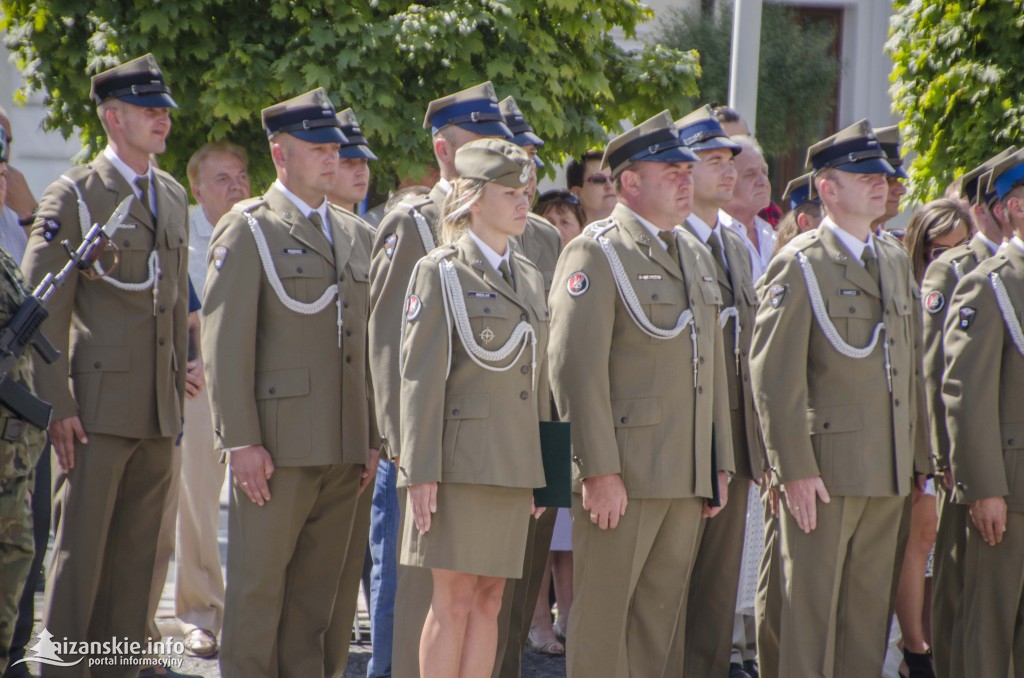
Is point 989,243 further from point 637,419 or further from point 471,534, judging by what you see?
point 471,534

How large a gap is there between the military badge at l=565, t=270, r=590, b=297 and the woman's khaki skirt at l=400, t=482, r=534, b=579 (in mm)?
773

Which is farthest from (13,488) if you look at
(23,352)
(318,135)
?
(318,135)

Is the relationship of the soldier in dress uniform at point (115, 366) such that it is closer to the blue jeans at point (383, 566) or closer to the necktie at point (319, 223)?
the necktie at point (319, 223)

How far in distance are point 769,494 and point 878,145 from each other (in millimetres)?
1410

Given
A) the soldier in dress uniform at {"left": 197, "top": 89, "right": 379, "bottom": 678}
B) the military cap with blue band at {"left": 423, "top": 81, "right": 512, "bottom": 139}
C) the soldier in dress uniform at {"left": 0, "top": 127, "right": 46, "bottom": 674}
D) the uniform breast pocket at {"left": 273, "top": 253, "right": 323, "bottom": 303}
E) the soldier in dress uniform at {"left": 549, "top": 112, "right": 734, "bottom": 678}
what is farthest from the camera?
the military cap with blue band at {"left": 423, "top": 81, "right": 512, "bottom": 139}

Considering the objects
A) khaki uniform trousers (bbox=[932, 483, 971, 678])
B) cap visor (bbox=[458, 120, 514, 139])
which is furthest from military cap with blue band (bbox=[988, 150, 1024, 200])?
cap visor (bbox=[458, 120, 514, 139])

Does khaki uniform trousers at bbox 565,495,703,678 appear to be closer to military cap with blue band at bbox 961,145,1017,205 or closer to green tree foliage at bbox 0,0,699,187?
military cap with blue band at bbox 961,145,1017,205

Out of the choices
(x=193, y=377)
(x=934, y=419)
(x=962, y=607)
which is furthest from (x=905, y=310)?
(x=193, y=377)

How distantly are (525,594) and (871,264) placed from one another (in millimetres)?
1872

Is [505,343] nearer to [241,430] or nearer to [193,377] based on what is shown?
[241,430]

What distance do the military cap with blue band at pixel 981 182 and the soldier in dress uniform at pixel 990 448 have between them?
362 millimetres

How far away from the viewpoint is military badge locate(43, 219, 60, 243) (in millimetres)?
5168

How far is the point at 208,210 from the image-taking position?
6.93m

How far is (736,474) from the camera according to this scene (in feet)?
18.5
